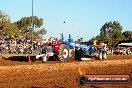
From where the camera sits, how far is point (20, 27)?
84.3 metres

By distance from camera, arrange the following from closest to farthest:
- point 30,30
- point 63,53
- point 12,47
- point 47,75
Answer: point 47,75
point 63,53
point 12,47
point 30,30

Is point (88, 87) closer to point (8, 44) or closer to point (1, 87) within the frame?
point (1, 87)

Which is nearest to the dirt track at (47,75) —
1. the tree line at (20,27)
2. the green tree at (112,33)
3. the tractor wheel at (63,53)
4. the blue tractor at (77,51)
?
the tractor wheel at (63,53)

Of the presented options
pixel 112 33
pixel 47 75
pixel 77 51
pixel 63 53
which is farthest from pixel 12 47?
pixel 112 33

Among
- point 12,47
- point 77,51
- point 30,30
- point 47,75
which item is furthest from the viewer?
point 30,30

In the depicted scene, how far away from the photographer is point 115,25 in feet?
344

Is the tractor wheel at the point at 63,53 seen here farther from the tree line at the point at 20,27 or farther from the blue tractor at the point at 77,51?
the tree line at the point at 20,27

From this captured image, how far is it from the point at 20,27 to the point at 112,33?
3032 cm

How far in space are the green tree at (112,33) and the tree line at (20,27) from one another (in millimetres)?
19758

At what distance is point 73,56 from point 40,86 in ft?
54.8

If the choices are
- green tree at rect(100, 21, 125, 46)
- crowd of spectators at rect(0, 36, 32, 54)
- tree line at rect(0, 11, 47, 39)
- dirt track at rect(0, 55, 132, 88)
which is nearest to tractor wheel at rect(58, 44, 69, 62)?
dirt track at rect(0, 55, 132, 88)

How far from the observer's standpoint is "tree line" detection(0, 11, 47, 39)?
2350 inches

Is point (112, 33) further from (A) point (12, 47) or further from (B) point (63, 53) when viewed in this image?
(B) point (63, 53)

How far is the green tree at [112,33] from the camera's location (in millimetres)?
99575
